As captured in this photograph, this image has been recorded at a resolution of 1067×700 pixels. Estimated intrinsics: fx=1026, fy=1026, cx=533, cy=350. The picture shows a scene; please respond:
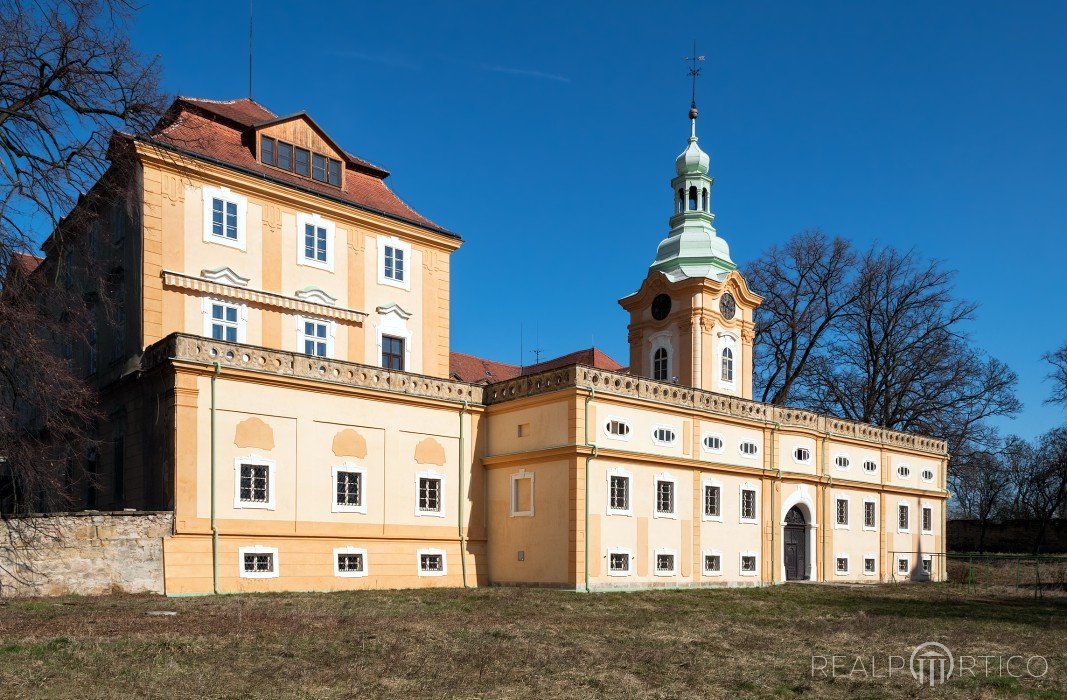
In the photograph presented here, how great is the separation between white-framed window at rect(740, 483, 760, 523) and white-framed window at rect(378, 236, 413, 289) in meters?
13.8

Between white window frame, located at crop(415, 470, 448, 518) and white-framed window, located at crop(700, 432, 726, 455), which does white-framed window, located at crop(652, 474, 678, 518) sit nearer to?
white-framed window, located at crop(700, 432, 726, 455)

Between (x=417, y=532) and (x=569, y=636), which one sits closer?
(x=569, y=636)

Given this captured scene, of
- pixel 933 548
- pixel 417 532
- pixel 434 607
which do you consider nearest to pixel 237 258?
pixel 417 532

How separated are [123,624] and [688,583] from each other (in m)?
20.3

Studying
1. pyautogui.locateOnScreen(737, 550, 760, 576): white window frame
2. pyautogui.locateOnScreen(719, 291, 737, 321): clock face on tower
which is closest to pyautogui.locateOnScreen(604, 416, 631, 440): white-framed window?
pyautogui.locateOnScreen(737, 550, 760, 576): white window frame

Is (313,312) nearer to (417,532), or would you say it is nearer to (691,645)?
(417,532)

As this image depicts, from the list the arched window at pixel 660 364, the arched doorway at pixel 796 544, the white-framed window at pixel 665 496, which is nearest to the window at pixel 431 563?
the white-framed window at pixel 665 496

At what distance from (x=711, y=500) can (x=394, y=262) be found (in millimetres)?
13570

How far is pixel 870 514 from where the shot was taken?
1666 inches

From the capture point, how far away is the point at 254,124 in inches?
1293

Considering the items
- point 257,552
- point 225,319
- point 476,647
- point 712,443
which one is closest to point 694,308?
point 712,443

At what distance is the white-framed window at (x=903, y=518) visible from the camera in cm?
4366

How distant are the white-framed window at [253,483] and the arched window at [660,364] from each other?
18598mm

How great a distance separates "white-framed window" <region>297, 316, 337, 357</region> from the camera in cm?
3241
